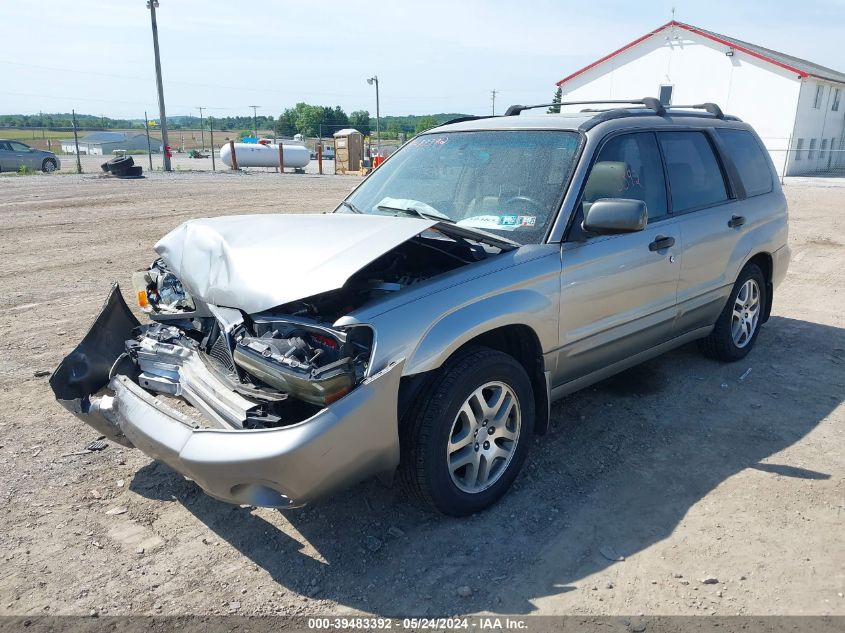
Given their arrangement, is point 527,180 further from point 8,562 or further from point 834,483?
point 8,562

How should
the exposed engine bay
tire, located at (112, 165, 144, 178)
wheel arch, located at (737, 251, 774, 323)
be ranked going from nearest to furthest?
1. the exposed engine bay
2. wheel arch, located at (737, 251, 774, 323)
3. tire, located at (112, 165, 144, 178)

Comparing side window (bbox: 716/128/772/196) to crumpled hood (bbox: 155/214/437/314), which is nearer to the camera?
crumpled hood (bbox: 155/214/437/314)

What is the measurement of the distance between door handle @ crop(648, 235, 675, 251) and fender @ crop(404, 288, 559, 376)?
3.31 feet

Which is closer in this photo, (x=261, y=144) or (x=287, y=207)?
(x=287, y=207)

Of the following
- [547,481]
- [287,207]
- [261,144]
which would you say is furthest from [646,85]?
[547,481]

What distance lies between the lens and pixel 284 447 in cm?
257

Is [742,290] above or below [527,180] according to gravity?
below

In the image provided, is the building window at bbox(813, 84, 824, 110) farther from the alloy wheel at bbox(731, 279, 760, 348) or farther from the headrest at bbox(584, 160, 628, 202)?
the headrest at bbox(584, 160, 628, 202)

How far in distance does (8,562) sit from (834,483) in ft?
14.1

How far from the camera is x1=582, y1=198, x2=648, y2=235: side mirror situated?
11.4 feet

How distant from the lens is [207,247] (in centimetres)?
353

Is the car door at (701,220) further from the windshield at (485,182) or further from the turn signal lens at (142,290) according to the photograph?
the turn signal lens at (142,290)

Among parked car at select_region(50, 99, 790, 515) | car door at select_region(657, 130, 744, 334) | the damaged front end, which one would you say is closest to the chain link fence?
car door at select_region(657, 130, 744, 334)

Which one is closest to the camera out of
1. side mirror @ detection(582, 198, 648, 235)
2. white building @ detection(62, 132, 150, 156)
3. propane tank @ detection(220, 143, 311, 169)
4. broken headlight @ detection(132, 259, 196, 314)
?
side mirror @ detection(582, 198, 648, 235)
